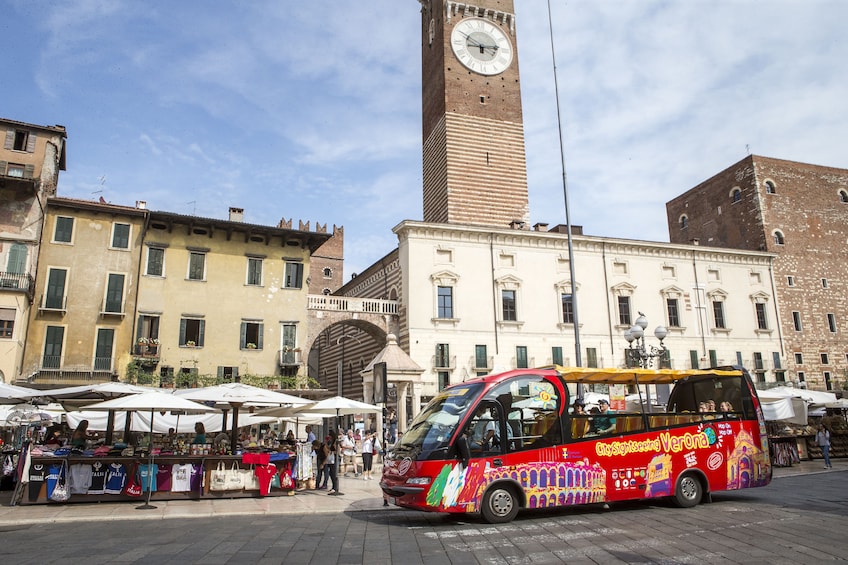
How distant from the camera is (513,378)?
440 inches

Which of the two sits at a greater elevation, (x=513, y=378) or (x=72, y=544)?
(x=513, y=378)

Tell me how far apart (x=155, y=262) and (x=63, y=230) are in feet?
13.2

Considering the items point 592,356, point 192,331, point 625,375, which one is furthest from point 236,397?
point 592,356

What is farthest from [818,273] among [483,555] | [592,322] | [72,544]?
[72,544]

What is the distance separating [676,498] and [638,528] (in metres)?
2.71

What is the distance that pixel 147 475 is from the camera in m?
13.6

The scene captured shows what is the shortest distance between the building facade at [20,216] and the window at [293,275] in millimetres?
10791

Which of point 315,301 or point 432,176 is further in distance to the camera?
point 432,176

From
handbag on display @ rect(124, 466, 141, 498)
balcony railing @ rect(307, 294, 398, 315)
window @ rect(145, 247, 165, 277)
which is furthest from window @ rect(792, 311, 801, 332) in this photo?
handbag on display @ rect(124, 466, 141, 498)

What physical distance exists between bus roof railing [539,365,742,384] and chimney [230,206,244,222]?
23866 mm

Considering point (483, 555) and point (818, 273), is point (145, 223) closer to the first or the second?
point (483, 555)

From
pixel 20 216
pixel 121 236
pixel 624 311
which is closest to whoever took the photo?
pixel 20 216

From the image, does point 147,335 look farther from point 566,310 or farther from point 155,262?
point 566,310

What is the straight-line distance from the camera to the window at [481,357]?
3300cm
